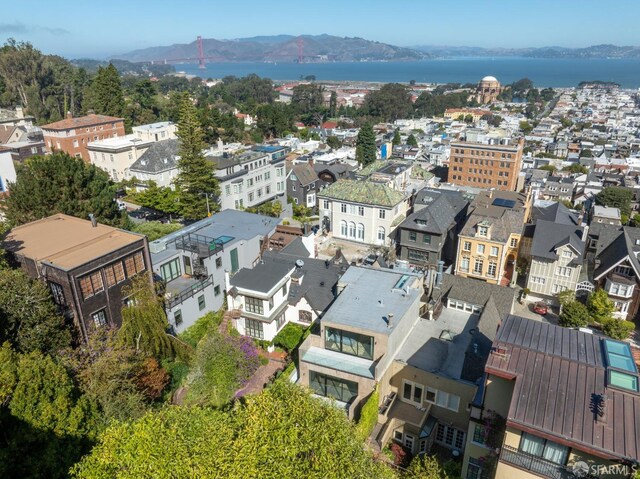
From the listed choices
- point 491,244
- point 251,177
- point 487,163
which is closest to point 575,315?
point 491,244

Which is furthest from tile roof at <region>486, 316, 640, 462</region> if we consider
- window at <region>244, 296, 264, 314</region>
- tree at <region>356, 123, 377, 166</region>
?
tree at <region>356, 123, 377, 166</region>

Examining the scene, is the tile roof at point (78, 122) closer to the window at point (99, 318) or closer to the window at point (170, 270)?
the window at point (170, 270)

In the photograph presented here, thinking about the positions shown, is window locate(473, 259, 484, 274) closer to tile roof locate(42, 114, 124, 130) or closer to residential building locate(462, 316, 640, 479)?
residential building locate(462, 316, 640, 479)

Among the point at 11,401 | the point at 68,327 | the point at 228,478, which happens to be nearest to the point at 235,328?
the point at 68,327

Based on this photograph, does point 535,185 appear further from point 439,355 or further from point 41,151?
point 41,151

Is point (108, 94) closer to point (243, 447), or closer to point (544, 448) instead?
point (243, 447)
